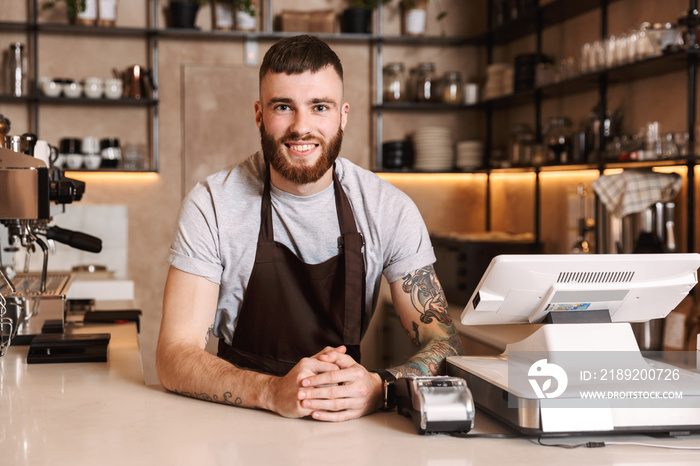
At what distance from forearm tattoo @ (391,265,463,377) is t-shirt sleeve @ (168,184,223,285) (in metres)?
0.47

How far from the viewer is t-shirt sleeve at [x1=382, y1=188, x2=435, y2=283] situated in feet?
6.07

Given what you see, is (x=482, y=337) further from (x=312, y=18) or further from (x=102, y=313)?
(x=312, y=18)

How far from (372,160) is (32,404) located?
352 cm

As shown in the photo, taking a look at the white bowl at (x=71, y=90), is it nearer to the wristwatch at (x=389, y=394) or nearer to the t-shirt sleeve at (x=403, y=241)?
the t-shirt sleeve at (x=403, y=241)

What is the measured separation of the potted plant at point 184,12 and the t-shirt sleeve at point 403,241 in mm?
2932

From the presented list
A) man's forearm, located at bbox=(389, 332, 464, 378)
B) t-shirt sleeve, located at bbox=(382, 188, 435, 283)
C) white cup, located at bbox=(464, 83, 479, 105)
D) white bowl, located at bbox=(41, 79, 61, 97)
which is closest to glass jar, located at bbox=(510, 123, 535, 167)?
white cup, located at bbox=(464, 83, 479, 105)

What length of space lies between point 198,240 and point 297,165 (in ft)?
0.98

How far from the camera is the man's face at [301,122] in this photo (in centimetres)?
177

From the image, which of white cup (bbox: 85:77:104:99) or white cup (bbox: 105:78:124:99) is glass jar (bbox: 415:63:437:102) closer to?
white cup (bbox: 105:78:124:99)

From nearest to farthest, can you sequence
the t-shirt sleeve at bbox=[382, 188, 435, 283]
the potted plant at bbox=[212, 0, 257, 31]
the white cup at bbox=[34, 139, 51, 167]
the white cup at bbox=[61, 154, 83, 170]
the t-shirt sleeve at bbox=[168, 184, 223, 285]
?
the t-shirt sleeve at bbox=[168, 184, 223, 285]
the t-shirt sleeve at bbox=[382, 188, 435, 283]
the white cup at bbox=[34, 139, 51, 167]
the white cup at bbox=[61, 154, 83, 170]
the potted plant at bbox=[212, 0, 257, 31]

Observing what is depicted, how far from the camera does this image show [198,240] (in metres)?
1.75

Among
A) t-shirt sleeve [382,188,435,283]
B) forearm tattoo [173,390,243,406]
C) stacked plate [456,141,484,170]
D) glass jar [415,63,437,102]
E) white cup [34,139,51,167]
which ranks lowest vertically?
forearm tattoo [173,390,243,406]

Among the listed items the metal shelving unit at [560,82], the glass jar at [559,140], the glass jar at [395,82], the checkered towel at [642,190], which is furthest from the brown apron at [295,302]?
the glass jar at [395,82]

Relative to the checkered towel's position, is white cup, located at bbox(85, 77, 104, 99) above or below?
above
